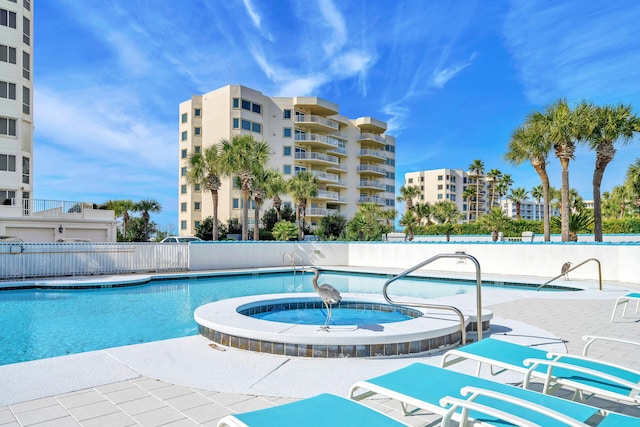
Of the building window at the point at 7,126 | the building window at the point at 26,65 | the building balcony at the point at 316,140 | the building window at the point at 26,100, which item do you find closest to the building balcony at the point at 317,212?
the building balcony at the point at 316,140

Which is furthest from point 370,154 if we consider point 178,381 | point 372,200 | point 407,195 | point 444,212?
point 178,381

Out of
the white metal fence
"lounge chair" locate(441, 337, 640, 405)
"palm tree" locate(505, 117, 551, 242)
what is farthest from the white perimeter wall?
"lounge chair" locate(441, 337, 640, 405)

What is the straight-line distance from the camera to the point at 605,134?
19438mm

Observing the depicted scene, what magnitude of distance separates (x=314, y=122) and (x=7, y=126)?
2733cm

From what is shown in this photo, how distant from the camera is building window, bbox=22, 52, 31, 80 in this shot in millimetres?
29184

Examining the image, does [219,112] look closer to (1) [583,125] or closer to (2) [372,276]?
(2) [372,276]

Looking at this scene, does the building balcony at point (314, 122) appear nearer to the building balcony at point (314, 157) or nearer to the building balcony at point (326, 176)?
the building balcony at point (314, 157)

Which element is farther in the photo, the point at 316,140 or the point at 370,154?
the point at 370,154

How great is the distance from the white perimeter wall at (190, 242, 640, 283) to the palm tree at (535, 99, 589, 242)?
616cm

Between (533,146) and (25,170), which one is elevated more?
(533,146)

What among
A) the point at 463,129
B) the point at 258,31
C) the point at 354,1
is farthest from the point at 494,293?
the point at 463,129

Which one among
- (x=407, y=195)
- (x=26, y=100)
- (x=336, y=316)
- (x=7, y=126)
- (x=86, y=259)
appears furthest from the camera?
(x=407, y=195)

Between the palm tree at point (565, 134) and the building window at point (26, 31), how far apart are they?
115 feet

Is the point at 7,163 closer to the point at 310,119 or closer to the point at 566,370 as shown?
the point at 310,119
